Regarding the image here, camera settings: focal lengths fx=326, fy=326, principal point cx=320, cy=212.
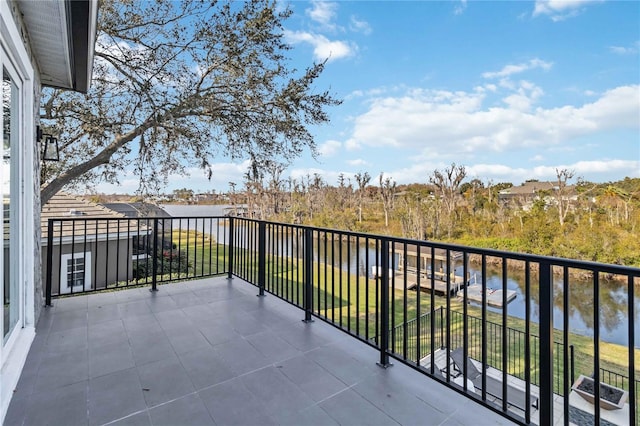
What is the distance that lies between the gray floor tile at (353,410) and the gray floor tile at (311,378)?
0.06 metres

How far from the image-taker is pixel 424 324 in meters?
8.55

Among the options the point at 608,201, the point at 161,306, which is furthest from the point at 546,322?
the point at 608,201

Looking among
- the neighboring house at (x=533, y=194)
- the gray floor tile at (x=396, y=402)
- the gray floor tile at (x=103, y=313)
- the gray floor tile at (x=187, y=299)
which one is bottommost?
the gray floor tile at (x=396, y=402)

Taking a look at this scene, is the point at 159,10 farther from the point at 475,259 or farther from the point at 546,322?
the point at 475,259

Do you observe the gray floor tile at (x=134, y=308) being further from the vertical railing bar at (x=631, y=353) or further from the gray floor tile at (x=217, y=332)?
the vertical railing bar at (x=631, y=353)

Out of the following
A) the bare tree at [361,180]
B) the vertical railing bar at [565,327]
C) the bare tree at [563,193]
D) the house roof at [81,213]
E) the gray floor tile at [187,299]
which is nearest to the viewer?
the vertical railing bar at [565,327]

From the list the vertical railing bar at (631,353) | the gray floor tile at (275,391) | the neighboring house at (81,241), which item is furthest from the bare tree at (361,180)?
the vertical railing bar at (631,353)

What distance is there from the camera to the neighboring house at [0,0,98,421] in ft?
6.50

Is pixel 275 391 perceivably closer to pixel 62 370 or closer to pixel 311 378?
pixel 311 378

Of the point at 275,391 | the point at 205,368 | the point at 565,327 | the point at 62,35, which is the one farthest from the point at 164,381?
the point at 62,35

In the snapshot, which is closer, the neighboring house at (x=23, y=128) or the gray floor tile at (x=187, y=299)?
the neighboring house at (x=23, y=128)

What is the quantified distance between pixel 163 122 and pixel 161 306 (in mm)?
3227

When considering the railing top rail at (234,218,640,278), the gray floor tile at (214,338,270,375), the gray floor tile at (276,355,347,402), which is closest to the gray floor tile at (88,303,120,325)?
the gray floor tile at (214,338,270,375)

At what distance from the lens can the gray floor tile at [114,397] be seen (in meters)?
1.75
